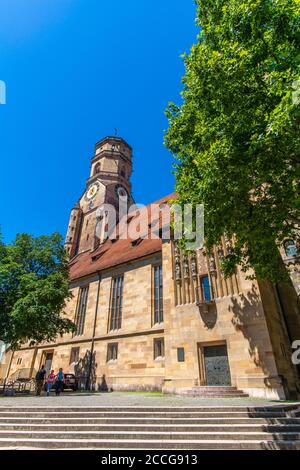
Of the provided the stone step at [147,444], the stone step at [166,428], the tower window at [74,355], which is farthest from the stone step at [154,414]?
the tower window at [74,355]

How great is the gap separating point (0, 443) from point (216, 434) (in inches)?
204

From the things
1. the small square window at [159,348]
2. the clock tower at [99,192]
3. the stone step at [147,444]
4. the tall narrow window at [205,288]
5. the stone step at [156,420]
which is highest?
the clock tower at [99,192]

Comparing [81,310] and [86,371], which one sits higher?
[81,310]

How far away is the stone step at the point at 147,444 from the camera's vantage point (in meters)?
5.69

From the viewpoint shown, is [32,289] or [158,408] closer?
[158,408]

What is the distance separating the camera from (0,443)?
21.1 ft

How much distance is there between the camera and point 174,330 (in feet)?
51.9

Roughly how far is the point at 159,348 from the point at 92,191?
110ft

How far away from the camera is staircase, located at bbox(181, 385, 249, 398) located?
1205 cm

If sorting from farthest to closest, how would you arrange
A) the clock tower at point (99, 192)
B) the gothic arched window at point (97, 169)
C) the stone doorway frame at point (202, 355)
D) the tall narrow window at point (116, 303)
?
the gothic arched window at point (97, 169), the clock tower at point (99, 192), the tall narrow window at point (116, 303), the stone doorway frame at point (202, 355)

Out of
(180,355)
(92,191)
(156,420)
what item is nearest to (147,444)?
(156,420)

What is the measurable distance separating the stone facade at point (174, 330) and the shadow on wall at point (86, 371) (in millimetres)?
72

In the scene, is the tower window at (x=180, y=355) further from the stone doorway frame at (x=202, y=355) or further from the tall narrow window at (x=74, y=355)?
the tall narrow window at (x=74, y=355)

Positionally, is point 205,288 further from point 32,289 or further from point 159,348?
point 32,289
